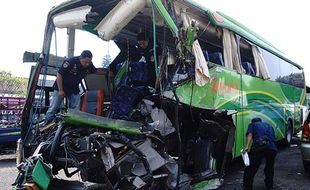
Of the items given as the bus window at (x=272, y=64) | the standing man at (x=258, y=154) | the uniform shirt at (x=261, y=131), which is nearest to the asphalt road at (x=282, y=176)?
the standing man at (x=258, y=154)

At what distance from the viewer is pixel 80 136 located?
15.1ft

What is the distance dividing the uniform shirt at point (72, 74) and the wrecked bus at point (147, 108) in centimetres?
29

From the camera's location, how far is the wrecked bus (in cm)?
454

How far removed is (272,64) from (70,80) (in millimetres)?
5980

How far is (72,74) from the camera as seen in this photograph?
611 centimetres

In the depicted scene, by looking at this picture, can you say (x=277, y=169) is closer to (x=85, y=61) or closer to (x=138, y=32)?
(x=138, y=32)

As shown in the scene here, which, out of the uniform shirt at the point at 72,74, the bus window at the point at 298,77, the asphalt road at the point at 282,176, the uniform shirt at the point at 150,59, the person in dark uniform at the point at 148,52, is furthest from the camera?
the bus window at the point at 298,77

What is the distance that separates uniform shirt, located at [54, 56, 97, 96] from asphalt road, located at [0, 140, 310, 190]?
7.33 ft

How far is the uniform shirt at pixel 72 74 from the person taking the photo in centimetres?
600

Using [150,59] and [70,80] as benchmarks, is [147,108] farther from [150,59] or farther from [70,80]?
[70,80]

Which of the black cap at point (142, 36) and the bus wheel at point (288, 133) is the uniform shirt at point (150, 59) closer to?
the black cap at point (142, 36)

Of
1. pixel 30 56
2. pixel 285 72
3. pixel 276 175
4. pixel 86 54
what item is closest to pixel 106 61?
pixel 86 54

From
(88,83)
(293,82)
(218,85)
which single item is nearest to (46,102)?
(88,83)

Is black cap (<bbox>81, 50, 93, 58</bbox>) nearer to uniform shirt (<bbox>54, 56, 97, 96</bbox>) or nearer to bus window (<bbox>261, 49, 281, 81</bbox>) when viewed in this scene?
uniform shirt (<bbox>54, 56, 97, 96</bbox>)
